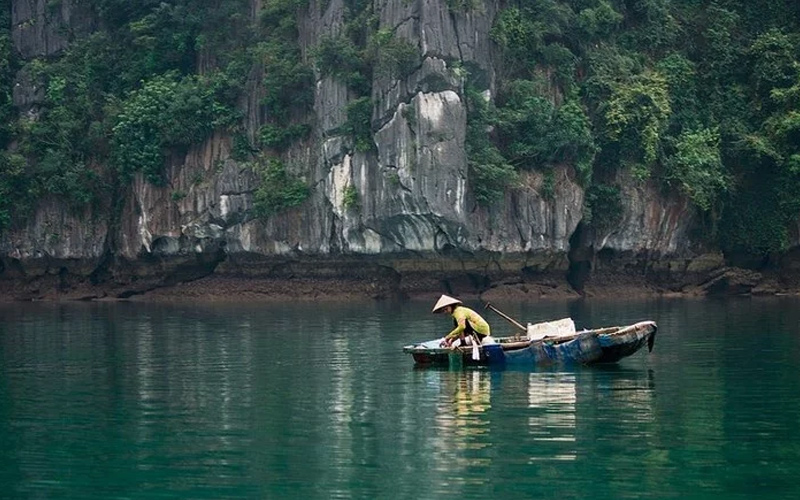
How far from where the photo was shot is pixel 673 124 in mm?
44594

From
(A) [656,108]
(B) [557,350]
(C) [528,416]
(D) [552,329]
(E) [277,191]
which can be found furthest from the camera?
(E) [277,191]

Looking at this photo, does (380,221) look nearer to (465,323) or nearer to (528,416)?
(465,323)

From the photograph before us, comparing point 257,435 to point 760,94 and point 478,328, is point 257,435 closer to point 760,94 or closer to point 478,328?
point 478,328

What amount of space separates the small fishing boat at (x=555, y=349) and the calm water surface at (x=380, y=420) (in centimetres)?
28

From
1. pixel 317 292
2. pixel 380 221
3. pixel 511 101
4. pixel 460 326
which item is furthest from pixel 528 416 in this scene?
pixel 317 292

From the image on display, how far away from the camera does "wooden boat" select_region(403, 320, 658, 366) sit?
23.2 m

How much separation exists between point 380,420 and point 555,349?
5.54m

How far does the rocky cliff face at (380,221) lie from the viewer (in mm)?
40906

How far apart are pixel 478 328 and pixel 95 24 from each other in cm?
2809

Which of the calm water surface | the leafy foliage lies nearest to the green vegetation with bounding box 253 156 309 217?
the leafy foliage

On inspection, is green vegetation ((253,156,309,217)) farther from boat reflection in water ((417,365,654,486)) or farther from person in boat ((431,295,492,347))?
boat reflection in water ((417,365,654,486))

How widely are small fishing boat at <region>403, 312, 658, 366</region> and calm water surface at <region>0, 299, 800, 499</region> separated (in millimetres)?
281

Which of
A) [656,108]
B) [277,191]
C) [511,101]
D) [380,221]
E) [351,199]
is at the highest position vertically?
[511,101]

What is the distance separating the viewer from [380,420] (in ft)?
61.1
